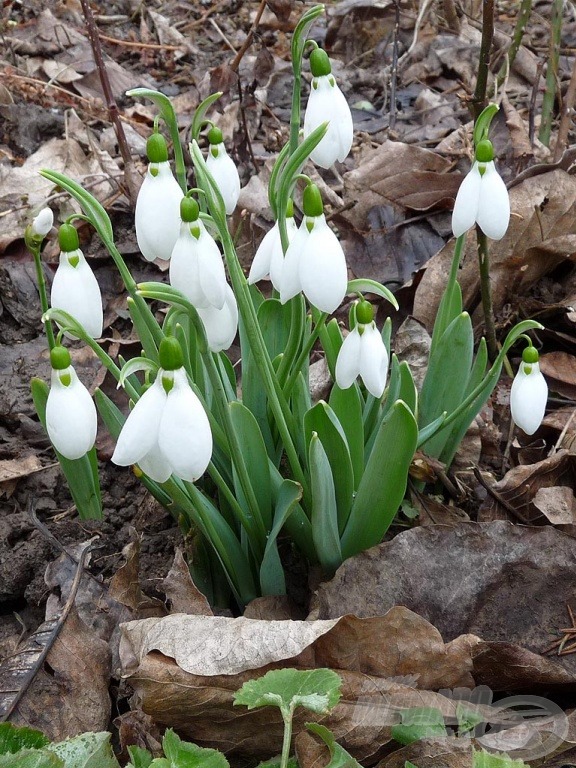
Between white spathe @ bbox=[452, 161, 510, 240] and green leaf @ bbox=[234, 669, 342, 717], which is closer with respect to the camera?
green leaf @ bbox=[234, 669, 342, 717]

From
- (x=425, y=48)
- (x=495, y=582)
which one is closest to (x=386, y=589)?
(x=495, y=582)

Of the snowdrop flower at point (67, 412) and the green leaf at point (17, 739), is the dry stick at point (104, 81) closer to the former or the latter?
the snowdrop flower at point (67, 412)

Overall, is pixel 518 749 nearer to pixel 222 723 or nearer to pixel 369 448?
pixel 222 723

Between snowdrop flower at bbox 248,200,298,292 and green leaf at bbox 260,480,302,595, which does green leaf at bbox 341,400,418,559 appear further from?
snowdrop flower at bbox 248,200,298,292

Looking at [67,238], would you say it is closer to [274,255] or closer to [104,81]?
[274,255]

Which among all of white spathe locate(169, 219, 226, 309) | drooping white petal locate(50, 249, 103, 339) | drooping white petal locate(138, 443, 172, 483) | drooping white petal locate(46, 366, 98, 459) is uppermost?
white spathe locate(169, 219, 226, 309)

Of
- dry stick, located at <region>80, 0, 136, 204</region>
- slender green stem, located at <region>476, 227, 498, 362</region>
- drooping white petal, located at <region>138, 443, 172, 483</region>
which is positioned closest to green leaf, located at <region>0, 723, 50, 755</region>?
drooping white petal, located at <region>138, 443, 172, 483</region>

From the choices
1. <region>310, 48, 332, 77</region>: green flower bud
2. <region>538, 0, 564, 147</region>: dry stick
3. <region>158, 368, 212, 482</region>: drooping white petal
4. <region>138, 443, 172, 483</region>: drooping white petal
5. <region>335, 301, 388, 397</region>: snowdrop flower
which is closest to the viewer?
<region>158, 368, 212, 482</region>: drooping white petal
